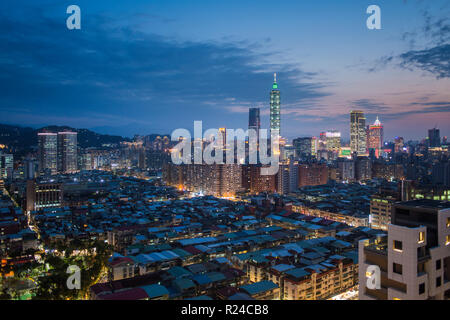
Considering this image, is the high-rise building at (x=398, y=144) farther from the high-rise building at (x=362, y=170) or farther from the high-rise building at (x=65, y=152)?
the high-rise building at (x=65, y=152)

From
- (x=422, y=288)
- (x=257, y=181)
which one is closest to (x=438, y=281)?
(x=422, y=288)

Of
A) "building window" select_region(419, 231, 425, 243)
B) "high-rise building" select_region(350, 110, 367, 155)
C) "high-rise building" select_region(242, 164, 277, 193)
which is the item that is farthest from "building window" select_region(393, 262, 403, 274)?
"high-rise building" select_region(350, 110, 367, 155)

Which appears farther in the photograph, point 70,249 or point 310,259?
point 70,249

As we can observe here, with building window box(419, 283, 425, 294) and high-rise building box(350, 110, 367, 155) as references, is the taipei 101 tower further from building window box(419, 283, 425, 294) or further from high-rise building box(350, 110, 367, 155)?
building window box(419, 283, 425, 294)

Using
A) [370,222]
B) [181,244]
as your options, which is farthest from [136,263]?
[370,222]

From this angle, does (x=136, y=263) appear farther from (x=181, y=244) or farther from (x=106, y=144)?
(x=106, y=144)

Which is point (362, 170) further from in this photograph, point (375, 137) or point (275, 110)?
point (375, 137)
